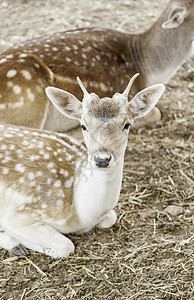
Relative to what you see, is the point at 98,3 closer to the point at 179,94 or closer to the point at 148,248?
the point at 179,94

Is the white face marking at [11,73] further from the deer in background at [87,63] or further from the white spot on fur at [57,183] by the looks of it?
the white spot on fur at [57,183]

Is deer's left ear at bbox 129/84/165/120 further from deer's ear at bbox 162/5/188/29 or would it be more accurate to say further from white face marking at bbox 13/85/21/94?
deer's ear at bbox 162/5/188/29

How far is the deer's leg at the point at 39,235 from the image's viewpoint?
3133 mm

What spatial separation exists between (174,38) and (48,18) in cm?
242

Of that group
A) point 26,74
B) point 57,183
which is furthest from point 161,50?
point 57,183

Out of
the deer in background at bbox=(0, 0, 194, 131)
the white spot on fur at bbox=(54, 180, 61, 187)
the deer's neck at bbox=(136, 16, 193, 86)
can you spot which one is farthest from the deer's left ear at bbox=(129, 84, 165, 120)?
the deer's neck at bbox=(136, 16, 193, 86)

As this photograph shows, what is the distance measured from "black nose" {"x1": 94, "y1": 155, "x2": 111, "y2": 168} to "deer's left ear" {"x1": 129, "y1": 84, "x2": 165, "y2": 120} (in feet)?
1.54

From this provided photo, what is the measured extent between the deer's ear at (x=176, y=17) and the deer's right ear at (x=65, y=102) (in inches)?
72.9

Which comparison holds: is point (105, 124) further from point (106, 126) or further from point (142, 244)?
point (142, 244)

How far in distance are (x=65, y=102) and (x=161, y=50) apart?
213 centimetres

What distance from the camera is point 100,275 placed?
9.94ft

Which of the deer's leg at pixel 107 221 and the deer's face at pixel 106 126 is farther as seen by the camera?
the deer's leg at pixel 107 221

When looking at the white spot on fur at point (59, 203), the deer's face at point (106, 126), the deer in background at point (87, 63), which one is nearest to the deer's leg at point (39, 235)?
the white spot on fur at point (59, 203)

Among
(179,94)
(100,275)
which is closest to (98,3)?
(179,94)
